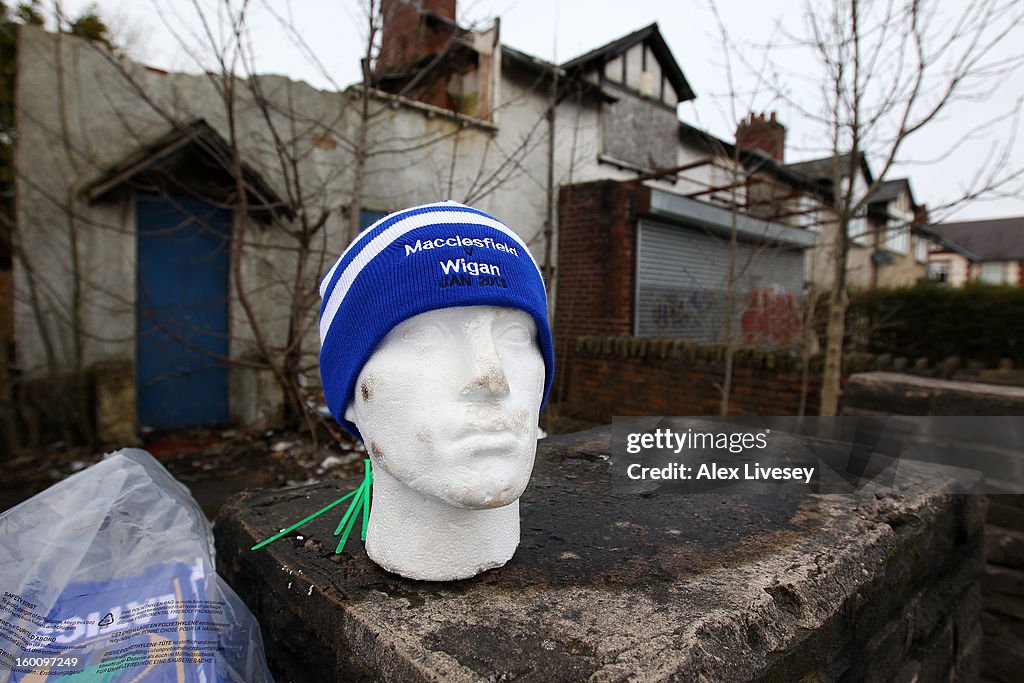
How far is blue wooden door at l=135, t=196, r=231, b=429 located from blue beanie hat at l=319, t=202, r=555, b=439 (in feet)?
→ 14.8

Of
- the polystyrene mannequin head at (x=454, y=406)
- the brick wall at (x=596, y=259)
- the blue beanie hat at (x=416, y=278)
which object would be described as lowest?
the polystyrene mannequin head at (x=454, y=406)

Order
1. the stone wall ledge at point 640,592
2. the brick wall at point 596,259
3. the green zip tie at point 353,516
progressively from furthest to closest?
the brick wall at point 596,259 < the green zip tie at point 353,516 < the stone wall ledge at point 640,592

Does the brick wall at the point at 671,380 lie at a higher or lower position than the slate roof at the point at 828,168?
lower

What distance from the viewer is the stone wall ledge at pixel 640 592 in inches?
42.1

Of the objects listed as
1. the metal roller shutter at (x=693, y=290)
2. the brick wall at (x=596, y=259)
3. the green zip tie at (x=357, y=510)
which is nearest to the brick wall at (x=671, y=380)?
the brick wall at (x=596, y=259)

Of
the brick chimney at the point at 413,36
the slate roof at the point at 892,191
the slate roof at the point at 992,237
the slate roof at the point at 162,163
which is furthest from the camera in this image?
the slate roof at the point at 992,237

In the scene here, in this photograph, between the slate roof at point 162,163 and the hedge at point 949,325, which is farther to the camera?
the hedge at point 949,325

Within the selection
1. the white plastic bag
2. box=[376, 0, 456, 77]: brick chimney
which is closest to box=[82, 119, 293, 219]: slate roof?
box=[376, 0, 456, 77]: brick chimney

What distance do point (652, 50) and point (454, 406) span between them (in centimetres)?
1025

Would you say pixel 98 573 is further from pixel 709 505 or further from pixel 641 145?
pixel 641 145

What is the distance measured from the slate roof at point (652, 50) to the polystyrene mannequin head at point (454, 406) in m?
6.77

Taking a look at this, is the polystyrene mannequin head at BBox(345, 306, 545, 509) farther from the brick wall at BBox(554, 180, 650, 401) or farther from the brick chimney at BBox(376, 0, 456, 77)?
the brick wall at BBox(554, 180, 650, 401)

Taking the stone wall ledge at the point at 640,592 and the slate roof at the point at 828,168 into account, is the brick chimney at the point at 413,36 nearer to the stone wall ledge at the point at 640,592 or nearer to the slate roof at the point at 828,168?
the slate roof at the point at 828,168

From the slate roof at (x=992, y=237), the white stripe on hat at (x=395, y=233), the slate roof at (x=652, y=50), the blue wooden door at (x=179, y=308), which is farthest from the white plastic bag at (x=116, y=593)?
the slate roof at (x=992, y=237)
